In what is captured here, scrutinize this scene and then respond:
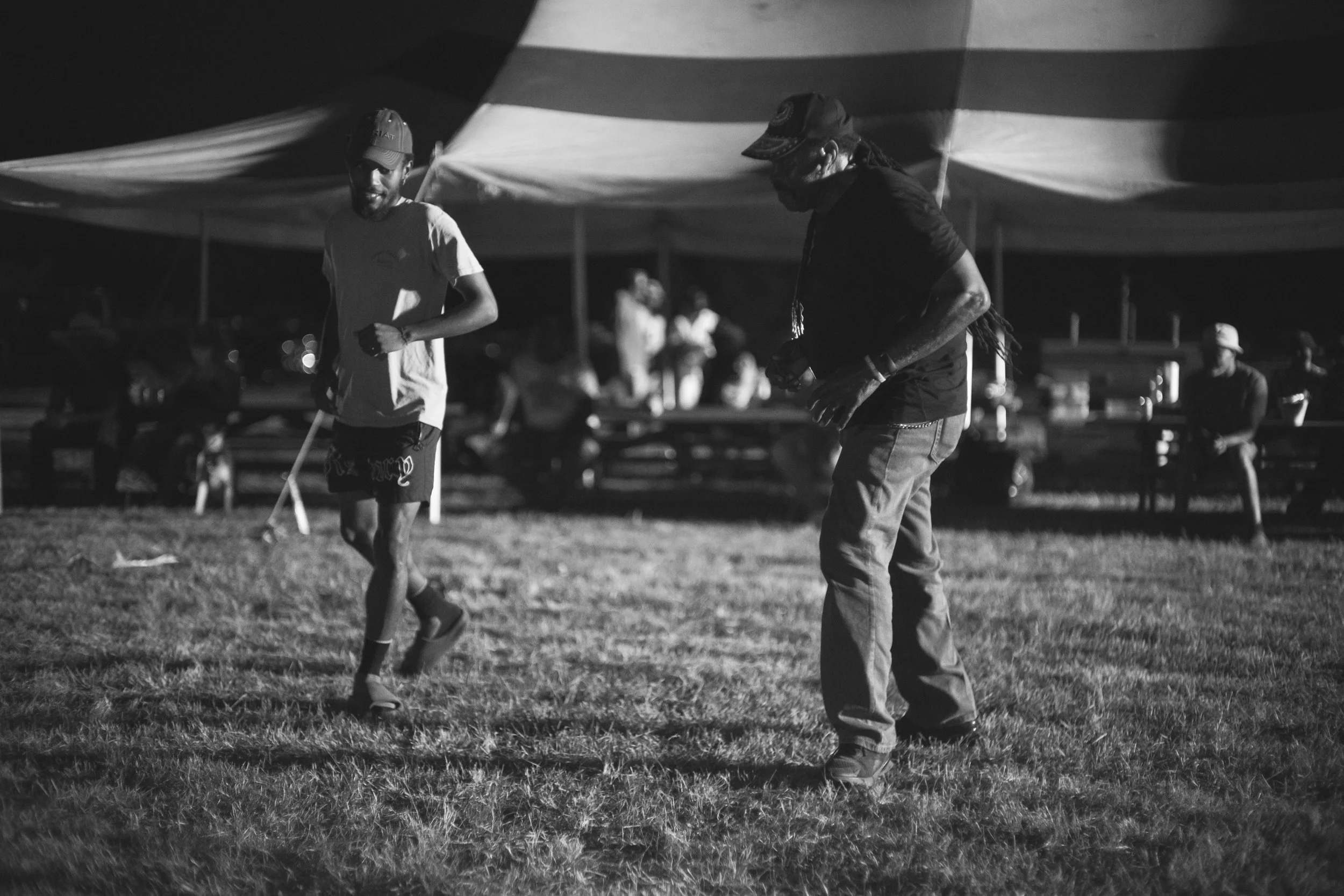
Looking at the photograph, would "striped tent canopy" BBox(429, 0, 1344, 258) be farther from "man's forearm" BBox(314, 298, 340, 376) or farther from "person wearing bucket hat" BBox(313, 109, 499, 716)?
"person wearing bucket hat" BBox(313, 109, 499, 716)

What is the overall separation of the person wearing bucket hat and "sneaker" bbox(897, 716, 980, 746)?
1581 mm

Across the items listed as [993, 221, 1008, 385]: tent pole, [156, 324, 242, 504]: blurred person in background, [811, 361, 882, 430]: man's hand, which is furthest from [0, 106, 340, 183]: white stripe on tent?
[993, 221, 1008, 385]: tent pole

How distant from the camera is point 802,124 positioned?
338 centimetres

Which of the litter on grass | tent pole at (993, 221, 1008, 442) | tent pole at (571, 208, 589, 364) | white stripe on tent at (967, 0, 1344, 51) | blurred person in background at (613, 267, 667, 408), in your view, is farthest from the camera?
blurred person in background at (613, 267, 667, 408)

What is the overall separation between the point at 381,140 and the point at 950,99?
15.9 feet

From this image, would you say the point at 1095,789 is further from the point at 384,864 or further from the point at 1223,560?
the point at 1223,560

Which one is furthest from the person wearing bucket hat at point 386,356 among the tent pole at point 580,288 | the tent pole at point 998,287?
the tent pole at point 998,287

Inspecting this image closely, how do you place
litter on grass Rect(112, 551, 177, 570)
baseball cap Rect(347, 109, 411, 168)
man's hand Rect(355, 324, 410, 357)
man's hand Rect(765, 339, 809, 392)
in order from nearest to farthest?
man's hand Rect(765, 339, 809, 392), man's hand Rect(355, 324, 410, 357), baseball cap Rect(347, 109, 411, 168), litter on grass Rect(112, 551, 177, 570)

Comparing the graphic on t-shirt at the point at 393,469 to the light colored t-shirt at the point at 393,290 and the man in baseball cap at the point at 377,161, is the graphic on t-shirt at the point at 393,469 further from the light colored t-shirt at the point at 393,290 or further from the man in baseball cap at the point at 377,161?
the man in baseball cap at the point at 377,161

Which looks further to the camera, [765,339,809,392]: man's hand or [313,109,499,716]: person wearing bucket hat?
[313,109,499,716]: person wearing bucket hat

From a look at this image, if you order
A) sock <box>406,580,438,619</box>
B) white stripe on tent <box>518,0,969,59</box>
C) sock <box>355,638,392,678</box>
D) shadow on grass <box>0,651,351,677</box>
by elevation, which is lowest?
shadow on grass <box>0,651,351,677</box>

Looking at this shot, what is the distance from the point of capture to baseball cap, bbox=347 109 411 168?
3920 mm

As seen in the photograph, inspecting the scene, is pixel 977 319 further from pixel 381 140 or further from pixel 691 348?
pixel 691 348

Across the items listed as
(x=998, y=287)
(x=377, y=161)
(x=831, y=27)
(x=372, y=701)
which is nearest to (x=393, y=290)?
(x=377, y=161)
